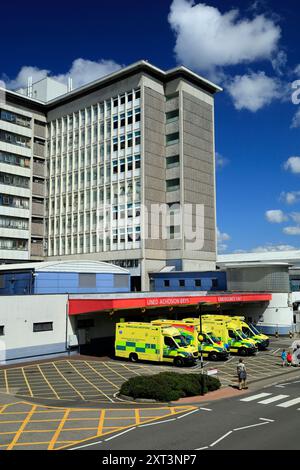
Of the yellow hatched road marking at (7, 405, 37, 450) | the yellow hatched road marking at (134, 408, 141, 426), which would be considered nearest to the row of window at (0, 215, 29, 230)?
the yellow hatched road marking at (7, 405, 37, 450)

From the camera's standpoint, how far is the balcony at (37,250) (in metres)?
81.6

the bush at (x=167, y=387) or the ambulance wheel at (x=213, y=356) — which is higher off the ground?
the bush at (x=167, y=387)

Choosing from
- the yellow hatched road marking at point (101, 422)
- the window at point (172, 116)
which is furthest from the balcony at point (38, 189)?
the yellow hatched road marking at point (101, 422)

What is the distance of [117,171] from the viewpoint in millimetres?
71562

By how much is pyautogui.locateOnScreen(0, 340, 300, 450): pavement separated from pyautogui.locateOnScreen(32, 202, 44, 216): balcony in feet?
168

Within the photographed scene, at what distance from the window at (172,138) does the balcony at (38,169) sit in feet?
86.6

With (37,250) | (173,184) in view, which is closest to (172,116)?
(173,184)

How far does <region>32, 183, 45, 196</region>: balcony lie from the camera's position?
270 feet

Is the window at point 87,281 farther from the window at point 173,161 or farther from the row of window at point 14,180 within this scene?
the row of window at point 14,180

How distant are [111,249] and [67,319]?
32.9 meters

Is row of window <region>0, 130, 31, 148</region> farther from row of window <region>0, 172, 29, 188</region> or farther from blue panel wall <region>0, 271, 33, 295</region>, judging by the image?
blue panel wall <region>0, 271, 33, 295</region>

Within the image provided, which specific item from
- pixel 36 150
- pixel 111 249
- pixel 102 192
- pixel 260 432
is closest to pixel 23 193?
pixel 36 150

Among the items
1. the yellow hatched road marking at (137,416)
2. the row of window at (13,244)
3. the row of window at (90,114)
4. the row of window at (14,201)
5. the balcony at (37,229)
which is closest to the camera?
the yellow hatched road marking at (137,416)

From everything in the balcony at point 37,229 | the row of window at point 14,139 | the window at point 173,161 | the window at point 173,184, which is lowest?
the balcony at point 37,229
